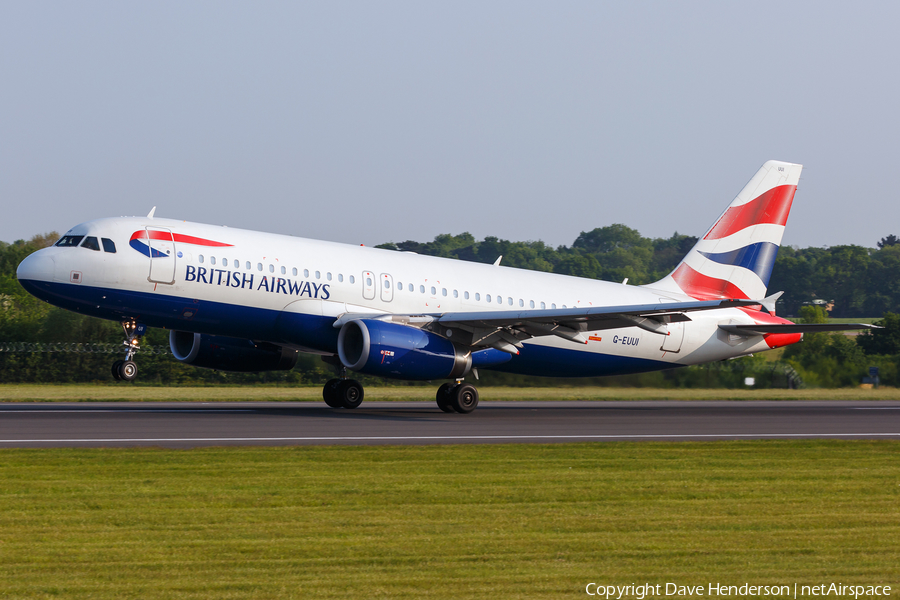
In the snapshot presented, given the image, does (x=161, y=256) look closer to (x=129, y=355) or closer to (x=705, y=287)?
(x=129, y=355)

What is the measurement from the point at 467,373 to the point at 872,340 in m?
23.3

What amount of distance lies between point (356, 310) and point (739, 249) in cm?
1446

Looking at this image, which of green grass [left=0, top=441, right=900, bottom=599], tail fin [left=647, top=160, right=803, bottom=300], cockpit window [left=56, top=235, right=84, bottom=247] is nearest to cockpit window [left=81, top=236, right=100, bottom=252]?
cockpit window [left=56, top=235, right=84, bottom=247]

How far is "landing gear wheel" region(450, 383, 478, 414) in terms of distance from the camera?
2503cm

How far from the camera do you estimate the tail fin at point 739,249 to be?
32000 mm

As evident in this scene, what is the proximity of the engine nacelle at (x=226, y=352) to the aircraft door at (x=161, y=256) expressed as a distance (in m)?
3.86

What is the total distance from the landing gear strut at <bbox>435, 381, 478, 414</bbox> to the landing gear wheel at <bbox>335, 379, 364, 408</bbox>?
238 centimetres

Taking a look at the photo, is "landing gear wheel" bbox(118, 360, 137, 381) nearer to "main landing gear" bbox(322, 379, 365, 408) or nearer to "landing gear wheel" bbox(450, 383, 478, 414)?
"main landing gear" bbox(322, 379, 365, 408)

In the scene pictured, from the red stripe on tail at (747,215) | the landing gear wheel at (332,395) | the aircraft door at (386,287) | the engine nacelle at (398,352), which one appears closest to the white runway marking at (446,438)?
the engine nacelle at (398,352)

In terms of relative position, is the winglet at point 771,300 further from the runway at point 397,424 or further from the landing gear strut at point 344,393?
the landing gear strut at point 344,393

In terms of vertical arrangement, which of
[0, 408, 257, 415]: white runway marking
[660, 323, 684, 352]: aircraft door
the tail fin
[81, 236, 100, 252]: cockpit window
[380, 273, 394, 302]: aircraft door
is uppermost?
the tail fin

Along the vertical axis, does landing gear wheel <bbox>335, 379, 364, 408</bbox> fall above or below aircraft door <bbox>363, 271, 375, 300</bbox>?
below

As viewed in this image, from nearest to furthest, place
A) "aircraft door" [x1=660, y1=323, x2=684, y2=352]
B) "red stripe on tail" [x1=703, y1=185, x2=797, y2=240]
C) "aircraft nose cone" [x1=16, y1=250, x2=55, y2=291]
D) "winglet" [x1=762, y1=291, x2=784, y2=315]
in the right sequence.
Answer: "aircraft nose cone" [x1=16, y1=250, x2=55, y2=291] → "winglet" [x1=762, y1=291, x2=784, y2=315] → "aircraft door" [x1=660, y1=323, x2=684, y2=352] → "red stripe on tail" [x1=703, y1=185, x2=797, y2=240]

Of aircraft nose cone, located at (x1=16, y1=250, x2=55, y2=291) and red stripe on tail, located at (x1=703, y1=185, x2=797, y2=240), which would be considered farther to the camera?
red stripe on tail, located at (x1=703, y1=185, x2=797, y2=240)
